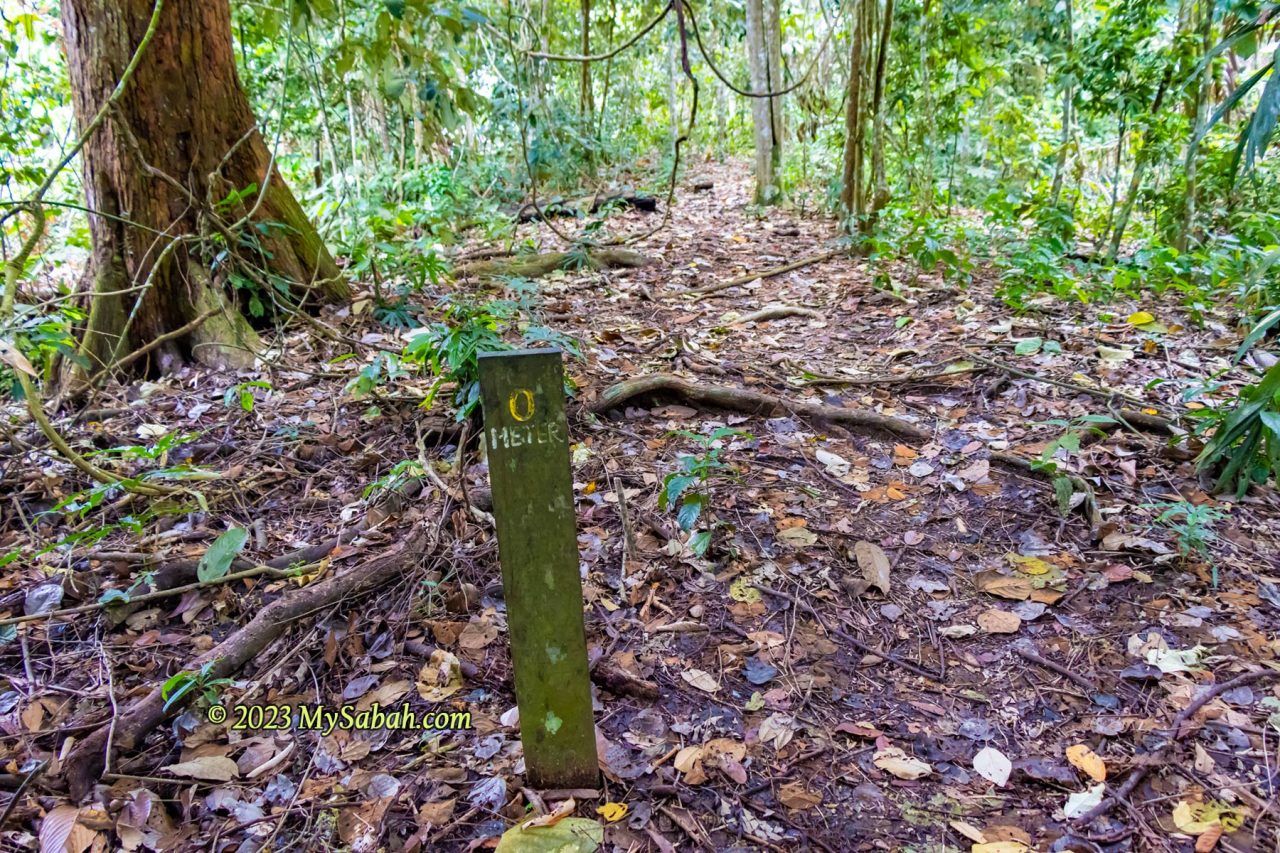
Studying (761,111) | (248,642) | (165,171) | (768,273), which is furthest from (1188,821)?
(761,111)

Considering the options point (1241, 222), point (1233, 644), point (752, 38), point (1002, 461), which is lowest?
→ point (1233, 644)

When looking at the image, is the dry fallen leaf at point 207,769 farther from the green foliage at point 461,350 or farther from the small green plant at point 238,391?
the small green plant at point 238,391

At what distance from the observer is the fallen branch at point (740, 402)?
367 cm

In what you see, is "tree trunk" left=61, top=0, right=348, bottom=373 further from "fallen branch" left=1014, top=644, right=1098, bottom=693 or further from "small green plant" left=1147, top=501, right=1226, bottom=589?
"small green plant" left=1147, top=501, right=1226, bottom=589

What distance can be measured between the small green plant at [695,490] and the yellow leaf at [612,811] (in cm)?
107

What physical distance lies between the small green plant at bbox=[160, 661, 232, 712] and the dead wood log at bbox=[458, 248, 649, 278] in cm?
436

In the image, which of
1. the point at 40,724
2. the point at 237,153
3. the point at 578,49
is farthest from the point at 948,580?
the point at 578,49

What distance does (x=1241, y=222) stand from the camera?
19.9 feet

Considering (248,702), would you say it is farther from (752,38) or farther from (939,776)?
(752,38)

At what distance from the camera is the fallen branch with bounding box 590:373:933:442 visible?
12.0 feet

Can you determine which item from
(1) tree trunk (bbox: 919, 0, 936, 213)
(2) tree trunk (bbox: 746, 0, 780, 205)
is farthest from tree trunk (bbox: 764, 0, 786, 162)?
(1) tree trunk (bbox: 919, 0, 936, 213)

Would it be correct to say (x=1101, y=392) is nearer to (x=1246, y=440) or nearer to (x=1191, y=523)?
(x=1246, y=440)

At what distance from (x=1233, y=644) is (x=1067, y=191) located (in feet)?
19.1

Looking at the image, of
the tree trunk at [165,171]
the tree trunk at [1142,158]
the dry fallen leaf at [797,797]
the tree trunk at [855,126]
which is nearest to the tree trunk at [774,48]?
the tree trunk at [855,126]
